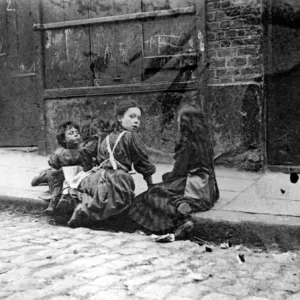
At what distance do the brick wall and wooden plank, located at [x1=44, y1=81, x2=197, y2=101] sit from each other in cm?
33

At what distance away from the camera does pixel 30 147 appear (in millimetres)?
6172

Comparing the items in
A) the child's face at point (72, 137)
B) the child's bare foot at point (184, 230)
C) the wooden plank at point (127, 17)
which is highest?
the wooden plank at point (127, 17)

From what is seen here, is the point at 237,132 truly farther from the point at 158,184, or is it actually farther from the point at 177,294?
the point at 177,294

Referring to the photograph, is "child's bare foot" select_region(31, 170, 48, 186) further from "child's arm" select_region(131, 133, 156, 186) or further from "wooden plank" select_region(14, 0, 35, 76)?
"wooden plank" select_region(14, 0, 35, 76)

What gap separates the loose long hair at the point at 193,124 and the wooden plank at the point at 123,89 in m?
0.56

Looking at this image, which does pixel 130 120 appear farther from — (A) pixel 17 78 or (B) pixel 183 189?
(A) pixel 17 78

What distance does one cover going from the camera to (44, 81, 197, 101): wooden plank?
4.92 metres

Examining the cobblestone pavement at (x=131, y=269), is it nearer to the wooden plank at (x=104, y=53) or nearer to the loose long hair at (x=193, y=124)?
the loose long hair at (x=193, y=124)

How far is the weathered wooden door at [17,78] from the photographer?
6.19 m

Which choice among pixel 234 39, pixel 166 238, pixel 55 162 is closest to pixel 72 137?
pixel 55 162

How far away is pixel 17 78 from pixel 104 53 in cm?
174

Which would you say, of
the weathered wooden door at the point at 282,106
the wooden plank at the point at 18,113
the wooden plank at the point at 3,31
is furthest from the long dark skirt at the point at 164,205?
the wooden plank at the point at 3,31

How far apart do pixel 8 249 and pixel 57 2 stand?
9.11 ft

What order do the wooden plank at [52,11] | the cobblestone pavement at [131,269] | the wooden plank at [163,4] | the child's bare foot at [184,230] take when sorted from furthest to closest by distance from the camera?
the wooden plank at [52,11] < the wooden plank at [163,4] < the child's bare foot at [184,230] < the cobblestone pavement at [131,269]
